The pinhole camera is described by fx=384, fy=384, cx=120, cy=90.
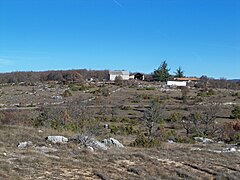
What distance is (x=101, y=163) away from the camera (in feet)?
36.9

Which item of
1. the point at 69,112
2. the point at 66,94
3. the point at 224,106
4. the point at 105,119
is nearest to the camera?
the point at 69,112

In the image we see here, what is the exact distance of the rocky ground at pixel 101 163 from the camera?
31.6 feet

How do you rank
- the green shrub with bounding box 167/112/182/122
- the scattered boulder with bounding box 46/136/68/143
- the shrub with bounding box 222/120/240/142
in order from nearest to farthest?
the scattered boulder with bounding box 46/136/68/143, the shrub with bounding box 222/120/240/142, the green shrub with bounding box 167/112/182/122

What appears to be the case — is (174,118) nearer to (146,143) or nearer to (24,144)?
(146,143)

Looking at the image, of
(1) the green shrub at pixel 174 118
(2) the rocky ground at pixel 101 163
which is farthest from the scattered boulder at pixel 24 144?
(1) the green shrub at pixel 174 118

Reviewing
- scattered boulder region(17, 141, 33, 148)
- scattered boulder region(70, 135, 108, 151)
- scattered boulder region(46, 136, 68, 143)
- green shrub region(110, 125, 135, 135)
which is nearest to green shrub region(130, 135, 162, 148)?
scattered boulder region(70, 135, 108, 151)

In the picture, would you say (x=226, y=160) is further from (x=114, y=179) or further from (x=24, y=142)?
(x=24, y=142)

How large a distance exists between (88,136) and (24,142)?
2561mm

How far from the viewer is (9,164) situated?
965cm

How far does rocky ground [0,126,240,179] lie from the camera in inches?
380

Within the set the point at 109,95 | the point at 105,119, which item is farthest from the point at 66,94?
the point at 105,119

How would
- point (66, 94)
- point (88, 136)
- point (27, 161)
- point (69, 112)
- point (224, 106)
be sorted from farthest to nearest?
point (66, 94), point (224, 106), point (69, 112), point (88, 136), point (27, 161)

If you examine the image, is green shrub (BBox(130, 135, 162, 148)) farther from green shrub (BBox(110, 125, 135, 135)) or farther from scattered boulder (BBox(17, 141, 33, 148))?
green shrub (BBox(110, 125, 135, 135))

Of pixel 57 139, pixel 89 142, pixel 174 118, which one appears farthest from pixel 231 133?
pixel 57 139
